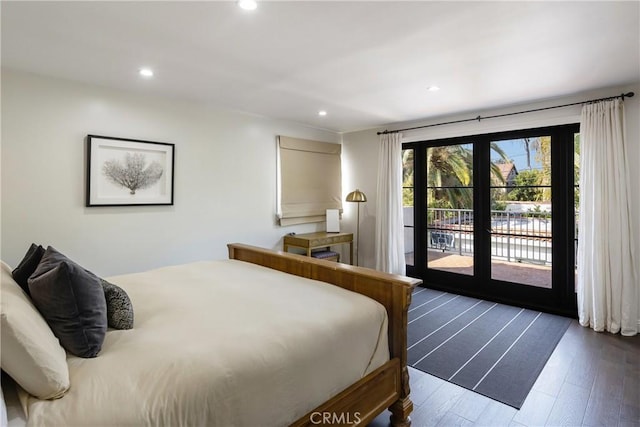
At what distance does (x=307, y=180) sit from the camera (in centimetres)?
502

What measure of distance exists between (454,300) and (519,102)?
2.45 metres

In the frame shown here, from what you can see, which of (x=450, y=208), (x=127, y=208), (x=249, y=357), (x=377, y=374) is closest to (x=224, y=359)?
(x=249, y=357)

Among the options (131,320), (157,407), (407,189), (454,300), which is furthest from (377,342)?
(407,189)

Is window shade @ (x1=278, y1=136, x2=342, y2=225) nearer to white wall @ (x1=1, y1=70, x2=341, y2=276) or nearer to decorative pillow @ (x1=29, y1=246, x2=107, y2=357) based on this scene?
white wall @ (x1=1, y1=70, x2=341, y2=276)

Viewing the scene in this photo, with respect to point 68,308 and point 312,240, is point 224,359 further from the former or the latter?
point 312,240

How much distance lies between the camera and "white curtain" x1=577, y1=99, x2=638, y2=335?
125 inches

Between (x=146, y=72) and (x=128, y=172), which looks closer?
(x=146, y=72)

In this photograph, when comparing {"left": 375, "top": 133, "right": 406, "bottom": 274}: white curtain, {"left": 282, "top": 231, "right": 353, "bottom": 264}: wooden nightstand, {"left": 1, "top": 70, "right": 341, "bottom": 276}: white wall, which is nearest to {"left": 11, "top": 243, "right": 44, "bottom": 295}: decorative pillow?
{"left": 1, "top": 70, "right": 341, "bottom": 276}: white wall

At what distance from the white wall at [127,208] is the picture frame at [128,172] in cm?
8

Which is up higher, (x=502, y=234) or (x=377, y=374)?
(x=502, y=234)

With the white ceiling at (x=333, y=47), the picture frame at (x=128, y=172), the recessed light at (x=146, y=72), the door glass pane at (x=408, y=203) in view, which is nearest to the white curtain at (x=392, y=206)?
the door glass pane at (x=408, y=203)

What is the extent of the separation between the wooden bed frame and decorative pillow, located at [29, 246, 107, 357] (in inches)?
35.1

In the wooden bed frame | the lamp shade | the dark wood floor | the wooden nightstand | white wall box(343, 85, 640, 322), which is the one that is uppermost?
white wall box(343, 85, 640, 322)

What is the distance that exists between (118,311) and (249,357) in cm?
72
